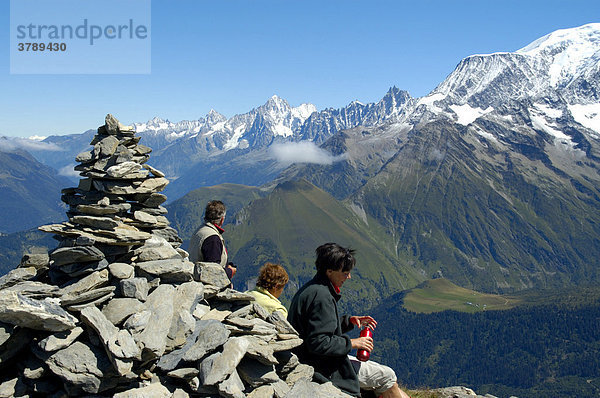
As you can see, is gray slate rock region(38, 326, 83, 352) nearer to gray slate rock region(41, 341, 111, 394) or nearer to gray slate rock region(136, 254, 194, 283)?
gray slate rock region(41, 341, 111, 394)

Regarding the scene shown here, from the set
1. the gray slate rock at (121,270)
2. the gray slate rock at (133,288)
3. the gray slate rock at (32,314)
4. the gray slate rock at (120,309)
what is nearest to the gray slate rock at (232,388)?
the gray slate rock at (120,309)

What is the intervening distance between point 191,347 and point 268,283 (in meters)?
3.20

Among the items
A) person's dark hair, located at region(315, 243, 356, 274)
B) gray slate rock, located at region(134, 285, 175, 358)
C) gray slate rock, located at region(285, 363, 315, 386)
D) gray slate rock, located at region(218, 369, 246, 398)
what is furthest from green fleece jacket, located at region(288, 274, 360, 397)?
gray slate rock, located at region(134, 285, 175, 358)

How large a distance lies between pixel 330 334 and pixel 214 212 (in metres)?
5.97

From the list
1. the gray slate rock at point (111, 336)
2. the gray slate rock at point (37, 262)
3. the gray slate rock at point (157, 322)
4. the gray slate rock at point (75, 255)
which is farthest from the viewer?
the gray slate rock at point (37, 262)

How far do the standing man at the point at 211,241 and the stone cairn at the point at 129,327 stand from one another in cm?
112

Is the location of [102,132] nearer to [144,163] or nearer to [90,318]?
[144,163]

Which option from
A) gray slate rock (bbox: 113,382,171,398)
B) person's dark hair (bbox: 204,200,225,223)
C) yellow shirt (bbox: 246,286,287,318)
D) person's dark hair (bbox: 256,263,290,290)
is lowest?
gray slate rock (bbox: 113,382,171,398)

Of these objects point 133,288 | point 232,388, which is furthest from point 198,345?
point 133,288

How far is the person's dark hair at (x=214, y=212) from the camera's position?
14156mm

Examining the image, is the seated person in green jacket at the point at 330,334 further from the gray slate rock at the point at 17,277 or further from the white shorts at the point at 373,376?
the gray slate rock at the point at 17,277

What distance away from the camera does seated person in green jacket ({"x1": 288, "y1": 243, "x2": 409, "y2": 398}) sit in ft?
33.8

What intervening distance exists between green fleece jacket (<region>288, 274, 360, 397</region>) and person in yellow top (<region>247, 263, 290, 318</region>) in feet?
4.05

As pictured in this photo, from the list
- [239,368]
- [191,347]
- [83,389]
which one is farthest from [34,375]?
[239,368]
